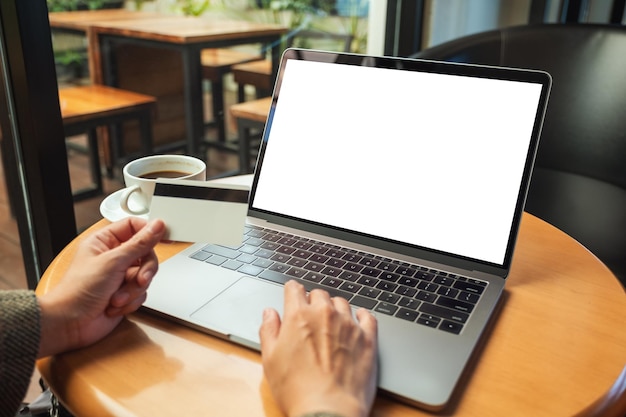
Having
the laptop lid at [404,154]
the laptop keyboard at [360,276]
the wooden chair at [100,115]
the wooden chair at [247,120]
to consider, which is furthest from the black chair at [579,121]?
the wooden chair at [100,115]

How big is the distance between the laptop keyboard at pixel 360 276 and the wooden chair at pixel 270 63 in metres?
1.77

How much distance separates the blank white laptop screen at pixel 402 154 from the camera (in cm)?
68

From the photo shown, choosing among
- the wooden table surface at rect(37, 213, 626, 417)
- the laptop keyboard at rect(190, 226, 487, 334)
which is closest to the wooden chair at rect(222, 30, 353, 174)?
the laptop keyboard at rect(190, 226, 487, 334)

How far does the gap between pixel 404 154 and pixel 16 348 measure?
49cm

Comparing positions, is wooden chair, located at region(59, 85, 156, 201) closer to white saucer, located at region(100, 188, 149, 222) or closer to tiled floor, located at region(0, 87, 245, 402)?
tiled floor, located at region(0, 87, 245, 402)

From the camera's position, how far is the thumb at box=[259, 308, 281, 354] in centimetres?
50

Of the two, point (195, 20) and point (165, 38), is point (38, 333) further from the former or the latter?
point (195, 20)

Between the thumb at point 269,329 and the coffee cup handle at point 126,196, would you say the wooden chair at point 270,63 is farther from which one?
the thumb at point 269,329

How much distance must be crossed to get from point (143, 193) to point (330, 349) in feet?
1.35

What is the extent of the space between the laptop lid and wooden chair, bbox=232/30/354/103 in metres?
1.64

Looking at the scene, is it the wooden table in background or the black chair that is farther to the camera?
the wooden table in background

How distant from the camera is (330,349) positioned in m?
0.49

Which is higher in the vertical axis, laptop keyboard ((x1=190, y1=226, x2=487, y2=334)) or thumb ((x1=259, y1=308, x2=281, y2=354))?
thumb ((x1=259, y1=308, x2=281, y2=354))

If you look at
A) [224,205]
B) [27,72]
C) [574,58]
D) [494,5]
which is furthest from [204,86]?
[224,205]
